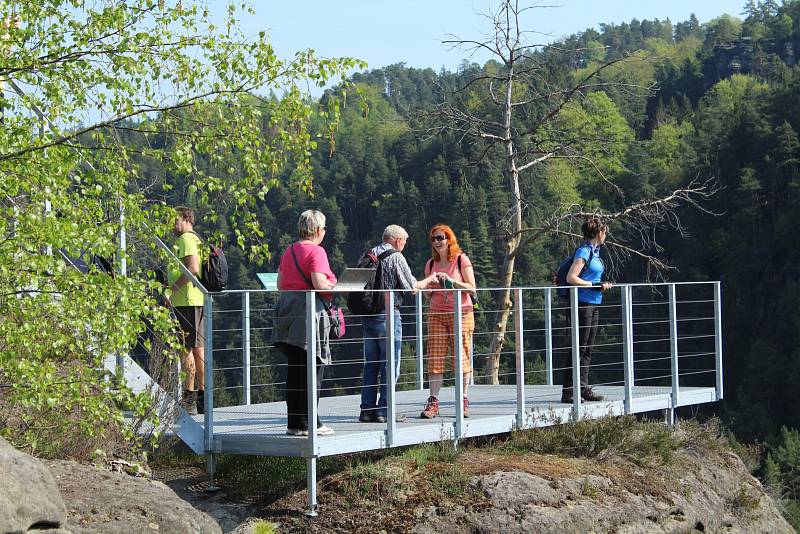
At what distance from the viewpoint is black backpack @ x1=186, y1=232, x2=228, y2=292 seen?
30.5 feet

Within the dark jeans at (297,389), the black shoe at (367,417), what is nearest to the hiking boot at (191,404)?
the black shoe at (367,417)

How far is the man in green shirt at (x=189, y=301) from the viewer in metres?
9.38

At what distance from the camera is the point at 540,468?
9070 millimetres

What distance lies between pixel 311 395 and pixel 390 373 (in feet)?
2.74

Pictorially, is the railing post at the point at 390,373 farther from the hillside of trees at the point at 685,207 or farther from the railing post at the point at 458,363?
the hillside of trees at the point at 685,207

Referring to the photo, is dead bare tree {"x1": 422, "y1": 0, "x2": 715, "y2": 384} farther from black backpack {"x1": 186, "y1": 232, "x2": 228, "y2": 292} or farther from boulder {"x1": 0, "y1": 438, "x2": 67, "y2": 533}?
boulder {"x1": 0, "y1": 438, "x2": 67, "y2": 533}

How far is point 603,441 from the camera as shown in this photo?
1007cm

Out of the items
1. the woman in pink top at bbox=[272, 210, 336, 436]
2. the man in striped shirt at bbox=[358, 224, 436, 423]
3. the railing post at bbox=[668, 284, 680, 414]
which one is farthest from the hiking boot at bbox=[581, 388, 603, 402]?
the woman in pink top at bbox=[272, 210, 336, 436]

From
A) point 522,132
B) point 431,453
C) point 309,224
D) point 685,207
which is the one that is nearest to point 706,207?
point 685,207

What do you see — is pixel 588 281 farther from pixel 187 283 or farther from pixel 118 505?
pixel 118 505

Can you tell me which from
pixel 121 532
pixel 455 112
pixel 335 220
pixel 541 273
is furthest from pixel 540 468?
pixel 335 220

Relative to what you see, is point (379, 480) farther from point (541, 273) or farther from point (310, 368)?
point (541, 273)

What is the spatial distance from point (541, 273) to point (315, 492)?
7492 cm

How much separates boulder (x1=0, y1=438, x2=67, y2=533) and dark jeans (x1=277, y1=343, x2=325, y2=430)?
2265 mm
